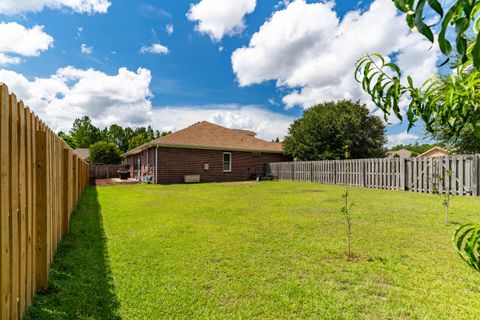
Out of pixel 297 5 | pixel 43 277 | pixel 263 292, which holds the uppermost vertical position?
pixel 297 5

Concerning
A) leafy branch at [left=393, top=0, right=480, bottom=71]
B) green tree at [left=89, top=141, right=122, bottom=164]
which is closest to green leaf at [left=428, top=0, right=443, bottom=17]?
leafy branch at [left=393, top=0, right=480, bottom=71]

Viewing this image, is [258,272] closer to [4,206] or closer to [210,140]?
[4,206]

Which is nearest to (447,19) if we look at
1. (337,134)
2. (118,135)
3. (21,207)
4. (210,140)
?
(21,207)

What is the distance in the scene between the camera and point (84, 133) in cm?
6588

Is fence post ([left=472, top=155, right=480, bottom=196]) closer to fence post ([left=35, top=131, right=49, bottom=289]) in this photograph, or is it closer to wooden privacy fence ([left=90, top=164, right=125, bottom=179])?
fence post ([left=35, top=131, right=49, bottom=289])

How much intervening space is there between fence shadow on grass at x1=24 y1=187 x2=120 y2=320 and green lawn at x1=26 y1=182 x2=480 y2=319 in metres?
0.01

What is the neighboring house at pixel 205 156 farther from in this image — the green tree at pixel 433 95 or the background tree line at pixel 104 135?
the background tree line at pixel 104 135

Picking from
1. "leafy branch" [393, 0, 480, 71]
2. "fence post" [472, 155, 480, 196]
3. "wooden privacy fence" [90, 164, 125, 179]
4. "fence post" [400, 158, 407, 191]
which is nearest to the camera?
"leafy branch" [393, 0, 480, 71]

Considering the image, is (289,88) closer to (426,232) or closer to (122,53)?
(122,53)

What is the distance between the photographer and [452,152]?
20203 millimetres

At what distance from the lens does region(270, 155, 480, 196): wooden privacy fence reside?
10.4 meters

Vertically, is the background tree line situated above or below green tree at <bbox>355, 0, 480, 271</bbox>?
above

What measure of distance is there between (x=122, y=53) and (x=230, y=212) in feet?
37.4

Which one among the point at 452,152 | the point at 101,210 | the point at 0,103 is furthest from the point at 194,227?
the point at 452,152
